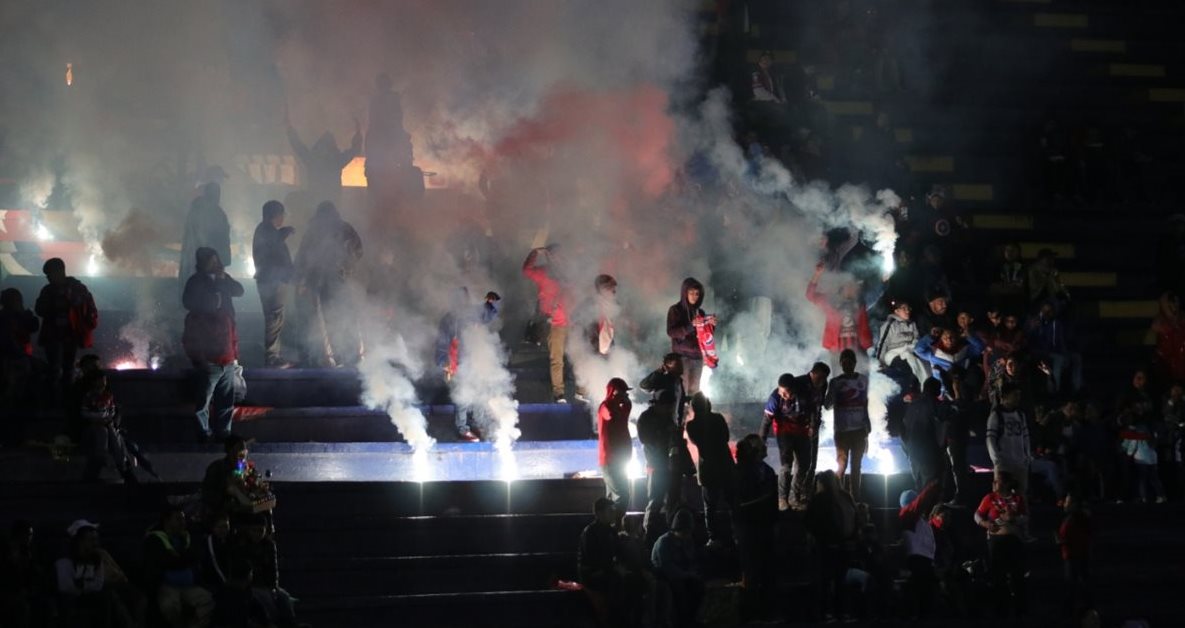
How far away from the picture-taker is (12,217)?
22.8 metres

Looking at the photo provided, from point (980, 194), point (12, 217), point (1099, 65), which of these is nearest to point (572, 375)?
point (980, 194)

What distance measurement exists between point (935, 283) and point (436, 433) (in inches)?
246

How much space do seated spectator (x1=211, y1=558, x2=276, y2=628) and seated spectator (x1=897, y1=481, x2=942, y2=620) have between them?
4986mm

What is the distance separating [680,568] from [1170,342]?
29.5 feet

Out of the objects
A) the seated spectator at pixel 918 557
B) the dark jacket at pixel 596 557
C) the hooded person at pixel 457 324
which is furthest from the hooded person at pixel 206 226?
the seated spectator at pixel 918 557

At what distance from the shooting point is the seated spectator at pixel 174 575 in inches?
390

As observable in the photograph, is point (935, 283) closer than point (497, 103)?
Yes

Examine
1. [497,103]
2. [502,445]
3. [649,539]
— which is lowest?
[649,539]

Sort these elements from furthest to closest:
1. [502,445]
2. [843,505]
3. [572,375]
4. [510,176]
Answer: [510,176]
[572,375]
[502,445]
[843,505]

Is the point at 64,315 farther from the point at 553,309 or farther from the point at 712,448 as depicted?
the point at 712,448

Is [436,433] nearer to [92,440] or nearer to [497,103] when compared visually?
[92,440]

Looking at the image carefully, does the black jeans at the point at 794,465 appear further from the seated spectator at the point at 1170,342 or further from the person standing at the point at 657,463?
the seated spectator at the point at 1170,342

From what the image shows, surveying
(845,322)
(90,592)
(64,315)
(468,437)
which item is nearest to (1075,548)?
(845,322)

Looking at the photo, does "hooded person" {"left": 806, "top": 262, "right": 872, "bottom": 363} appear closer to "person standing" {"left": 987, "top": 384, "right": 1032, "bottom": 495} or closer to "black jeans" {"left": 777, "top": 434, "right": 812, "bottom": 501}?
"person standing" {"left": 987, "top": 384, "right": 1032, "bottom": 495}
